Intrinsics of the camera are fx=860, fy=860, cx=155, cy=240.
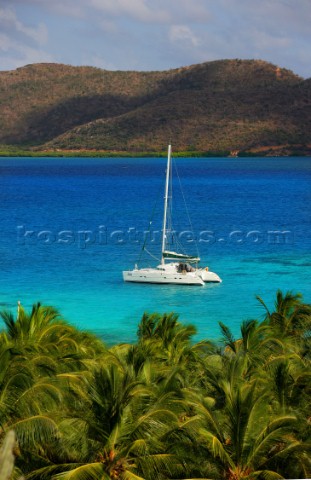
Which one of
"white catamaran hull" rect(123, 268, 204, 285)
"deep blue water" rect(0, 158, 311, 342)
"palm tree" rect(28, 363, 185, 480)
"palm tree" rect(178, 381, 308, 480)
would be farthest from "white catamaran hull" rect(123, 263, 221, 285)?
"palm tree" rect(178, 381, 308, 480)

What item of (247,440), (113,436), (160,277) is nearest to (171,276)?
(160,277)

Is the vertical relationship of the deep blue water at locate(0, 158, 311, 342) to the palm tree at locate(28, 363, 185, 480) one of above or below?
below

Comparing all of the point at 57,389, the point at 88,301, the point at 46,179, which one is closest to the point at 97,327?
the point at 88,301

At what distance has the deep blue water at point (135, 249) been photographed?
125ft

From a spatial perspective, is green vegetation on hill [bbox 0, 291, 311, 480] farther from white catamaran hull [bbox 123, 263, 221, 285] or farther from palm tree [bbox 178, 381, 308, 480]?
white catamaran hull [bbox 123, 263, 221, 285]

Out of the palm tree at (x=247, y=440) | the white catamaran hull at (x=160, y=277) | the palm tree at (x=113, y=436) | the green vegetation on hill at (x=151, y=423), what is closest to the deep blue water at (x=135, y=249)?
the white catamaran hull at (x=160, y=277)

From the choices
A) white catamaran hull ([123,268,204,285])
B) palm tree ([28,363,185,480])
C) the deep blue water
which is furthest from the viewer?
white catamaran hull ([123,268,204,285])

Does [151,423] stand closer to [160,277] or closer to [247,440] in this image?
[247,440]

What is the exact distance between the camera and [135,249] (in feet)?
184

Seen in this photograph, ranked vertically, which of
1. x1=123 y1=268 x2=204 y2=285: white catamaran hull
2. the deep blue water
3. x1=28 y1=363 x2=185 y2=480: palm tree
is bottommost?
the deep blue water

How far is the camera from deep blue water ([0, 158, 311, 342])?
38219mm

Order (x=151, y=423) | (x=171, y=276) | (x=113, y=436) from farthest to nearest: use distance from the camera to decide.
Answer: (x=171, y=276)
(x=151, y=423)
(x=113, y=436)

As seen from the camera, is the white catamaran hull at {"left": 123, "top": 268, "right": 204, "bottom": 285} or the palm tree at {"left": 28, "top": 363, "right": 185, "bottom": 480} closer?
the palm tree at {"left": 28, "top": 363, "right": 185, "bottom": 480}

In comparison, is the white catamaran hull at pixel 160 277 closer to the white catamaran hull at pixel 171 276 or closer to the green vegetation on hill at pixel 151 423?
the white catamaran hull at pixel 171 276
